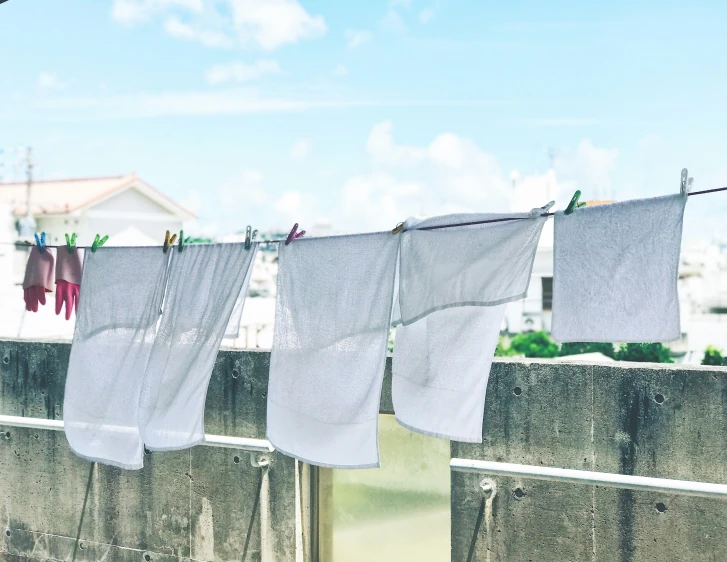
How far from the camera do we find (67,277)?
454cm

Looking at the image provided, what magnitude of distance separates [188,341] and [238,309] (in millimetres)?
320

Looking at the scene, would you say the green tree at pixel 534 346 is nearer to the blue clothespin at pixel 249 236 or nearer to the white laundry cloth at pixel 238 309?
the white laundry cloth at pixel 238 309

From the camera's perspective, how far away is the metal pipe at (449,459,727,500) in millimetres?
3703

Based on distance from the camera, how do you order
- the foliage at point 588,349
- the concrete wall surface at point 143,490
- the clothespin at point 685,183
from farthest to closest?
the foliage at point 588,349
the concrete wall surface at point 143,490
the clothespin at point 685,183

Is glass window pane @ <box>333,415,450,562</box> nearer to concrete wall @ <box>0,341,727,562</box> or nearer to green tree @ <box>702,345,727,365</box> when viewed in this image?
concrete wall @ <box>0,341,727,562</box>

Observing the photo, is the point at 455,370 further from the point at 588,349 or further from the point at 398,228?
the point at 588,349

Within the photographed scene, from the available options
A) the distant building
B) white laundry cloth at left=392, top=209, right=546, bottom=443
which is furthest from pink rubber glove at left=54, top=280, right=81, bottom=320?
the distant building

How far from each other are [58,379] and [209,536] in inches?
59.8

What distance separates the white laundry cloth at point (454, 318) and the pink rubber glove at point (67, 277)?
6.69ft

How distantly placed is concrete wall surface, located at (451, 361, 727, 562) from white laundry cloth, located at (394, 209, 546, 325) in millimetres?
924

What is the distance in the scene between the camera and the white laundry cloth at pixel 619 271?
3043 millimetres

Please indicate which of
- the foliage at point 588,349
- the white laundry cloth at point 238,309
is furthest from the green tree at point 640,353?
the white laundry cloth at point 238,309

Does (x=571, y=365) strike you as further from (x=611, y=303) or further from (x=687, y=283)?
(x=687, y=283)

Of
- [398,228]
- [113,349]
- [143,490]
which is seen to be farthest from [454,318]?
[143,490]
